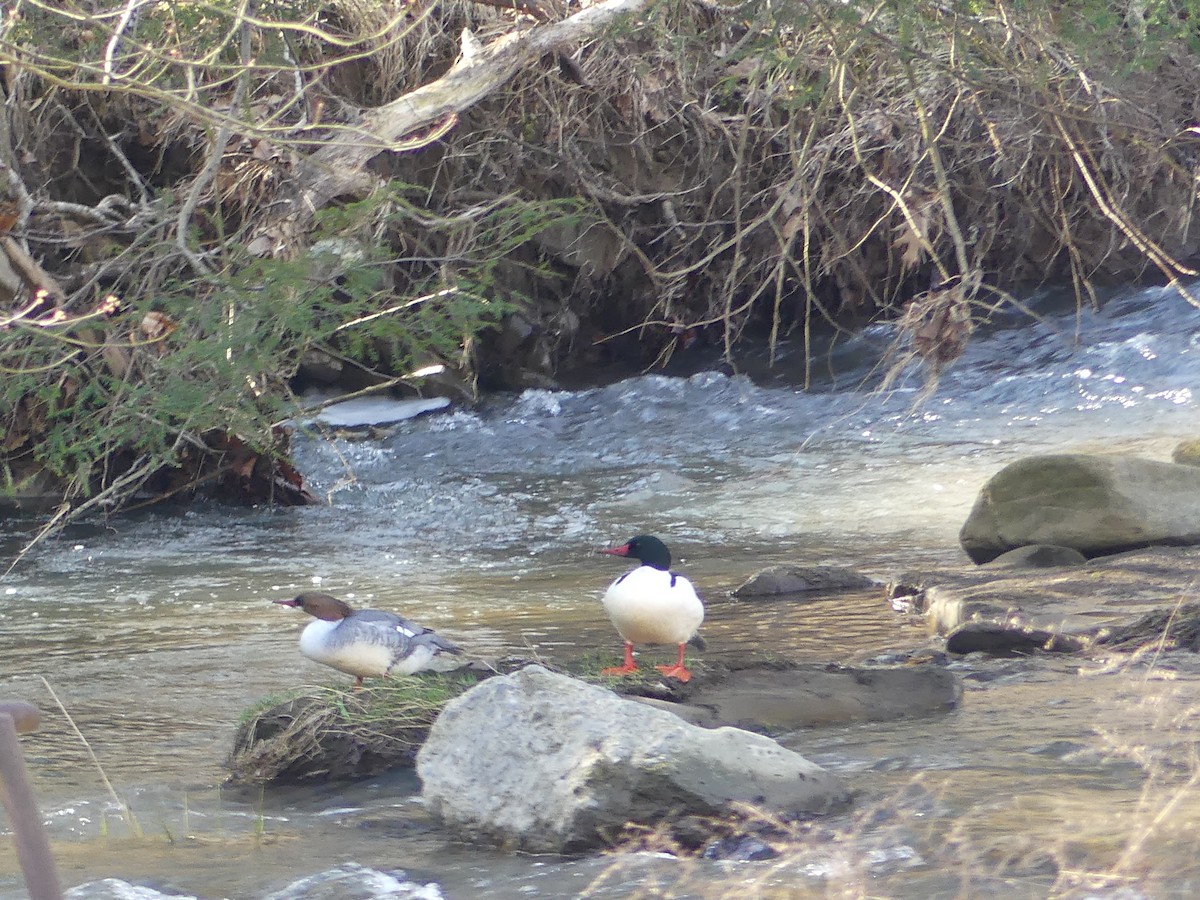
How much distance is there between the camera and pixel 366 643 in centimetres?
470

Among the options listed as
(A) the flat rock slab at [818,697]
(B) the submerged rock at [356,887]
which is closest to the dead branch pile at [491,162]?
(A) the flat rock slab at [818,697]

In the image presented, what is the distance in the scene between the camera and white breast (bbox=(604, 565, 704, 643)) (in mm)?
4977

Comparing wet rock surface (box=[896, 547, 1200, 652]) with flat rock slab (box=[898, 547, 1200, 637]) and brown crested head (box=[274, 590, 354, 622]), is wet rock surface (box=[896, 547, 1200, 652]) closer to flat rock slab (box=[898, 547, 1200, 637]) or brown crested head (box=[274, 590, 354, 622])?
flat rock slab (box=[898, 547, 1200, 637])

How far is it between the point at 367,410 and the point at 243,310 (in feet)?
23.8

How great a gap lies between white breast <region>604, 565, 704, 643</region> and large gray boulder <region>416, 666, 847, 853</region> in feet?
3.74

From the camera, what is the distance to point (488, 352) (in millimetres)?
14953

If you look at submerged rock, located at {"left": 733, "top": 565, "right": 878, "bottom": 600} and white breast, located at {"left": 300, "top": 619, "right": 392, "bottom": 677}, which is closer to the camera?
white breast, located at {"left": 300, "top": 619, "right": 392, "bottom": 677}

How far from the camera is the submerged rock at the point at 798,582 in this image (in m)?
6.94

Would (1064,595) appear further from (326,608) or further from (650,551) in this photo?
(326,608)

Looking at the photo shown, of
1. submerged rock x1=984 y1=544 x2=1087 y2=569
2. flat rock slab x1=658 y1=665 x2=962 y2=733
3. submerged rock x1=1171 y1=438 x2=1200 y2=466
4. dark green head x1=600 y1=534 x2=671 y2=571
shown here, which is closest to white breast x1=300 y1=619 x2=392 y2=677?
flat rock slab x1=658 y1=665 x2=962 y2=733

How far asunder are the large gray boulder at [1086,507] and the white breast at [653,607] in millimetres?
2841

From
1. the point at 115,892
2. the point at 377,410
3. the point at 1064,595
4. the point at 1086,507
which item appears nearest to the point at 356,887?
the point at 115,892

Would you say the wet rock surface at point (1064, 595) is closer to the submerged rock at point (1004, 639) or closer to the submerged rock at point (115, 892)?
the submerged rock at point (1004, 639)

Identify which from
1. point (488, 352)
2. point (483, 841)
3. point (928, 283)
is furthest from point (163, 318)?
point (928, 283)
